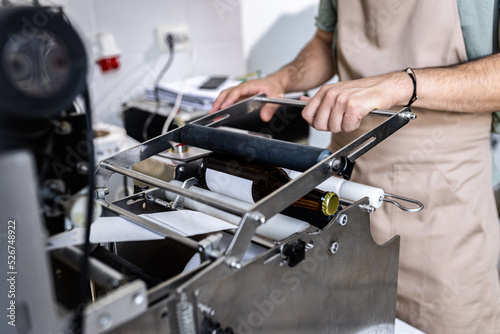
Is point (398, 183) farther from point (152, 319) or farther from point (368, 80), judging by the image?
point (152, 319)

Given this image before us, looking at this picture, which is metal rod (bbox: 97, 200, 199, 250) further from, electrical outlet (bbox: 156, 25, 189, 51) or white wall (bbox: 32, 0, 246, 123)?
electrical outlet (bbox: 156, 25, 189, 51)

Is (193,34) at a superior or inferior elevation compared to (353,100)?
superior

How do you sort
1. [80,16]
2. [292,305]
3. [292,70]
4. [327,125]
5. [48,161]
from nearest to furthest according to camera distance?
[48,161]
[292,305]
[327,125]
[292,70]
[80,16]

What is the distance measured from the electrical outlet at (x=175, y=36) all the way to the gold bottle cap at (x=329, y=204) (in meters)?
1.37

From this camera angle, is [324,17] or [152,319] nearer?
[152,319]

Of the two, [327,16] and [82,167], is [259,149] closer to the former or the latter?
[82,167]

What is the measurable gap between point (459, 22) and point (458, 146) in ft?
0.88

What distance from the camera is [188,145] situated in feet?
2.68

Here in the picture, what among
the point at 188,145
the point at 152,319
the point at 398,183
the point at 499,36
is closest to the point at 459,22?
the point at 499,36

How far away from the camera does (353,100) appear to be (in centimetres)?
74

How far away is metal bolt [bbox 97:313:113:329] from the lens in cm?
40

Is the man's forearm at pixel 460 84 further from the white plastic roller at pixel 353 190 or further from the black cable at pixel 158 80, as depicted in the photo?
the black cable at pixel 158 80

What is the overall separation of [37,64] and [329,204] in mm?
421

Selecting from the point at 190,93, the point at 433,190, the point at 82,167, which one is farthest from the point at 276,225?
the point at 190,93
